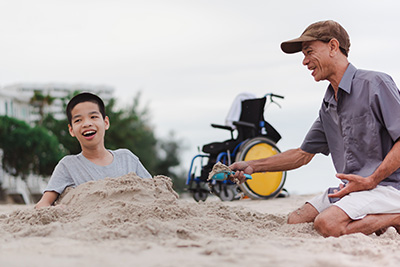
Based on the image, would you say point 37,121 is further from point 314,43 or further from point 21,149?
point 314,43

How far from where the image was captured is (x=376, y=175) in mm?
3391

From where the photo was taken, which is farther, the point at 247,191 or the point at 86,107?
the point at 247,191

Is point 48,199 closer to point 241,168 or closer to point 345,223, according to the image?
point 241,168

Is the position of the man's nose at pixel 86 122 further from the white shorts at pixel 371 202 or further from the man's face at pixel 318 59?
the white shorts at pixel 371 202

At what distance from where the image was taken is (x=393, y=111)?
3398 millimetres

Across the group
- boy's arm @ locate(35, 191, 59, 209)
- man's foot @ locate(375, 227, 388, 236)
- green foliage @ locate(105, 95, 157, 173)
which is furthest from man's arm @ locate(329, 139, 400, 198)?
green foliage @ locate(105, 95, 157, 173)

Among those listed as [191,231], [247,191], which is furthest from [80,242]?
[247,191]

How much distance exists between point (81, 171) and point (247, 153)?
12.9 ft

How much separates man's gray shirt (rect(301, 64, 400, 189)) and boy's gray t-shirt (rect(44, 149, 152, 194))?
155cm

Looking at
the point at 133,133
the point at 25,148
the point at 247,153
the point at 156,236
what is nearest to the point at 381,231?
the point at 156,236

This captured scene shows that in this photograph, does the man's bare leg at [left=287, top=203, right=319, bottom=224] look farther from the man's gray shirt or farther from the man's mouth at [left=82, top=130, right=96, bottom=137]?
the man's mouth at [left=82, top=130, right=96, bottom=137]

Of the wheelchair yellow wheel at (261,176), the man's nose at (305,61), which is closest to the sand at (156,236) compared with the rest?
the man's nose at (305,61)

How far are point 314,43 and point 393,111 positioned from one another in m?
0.74

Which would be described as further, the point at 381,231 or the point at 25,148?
the point at 25,148
